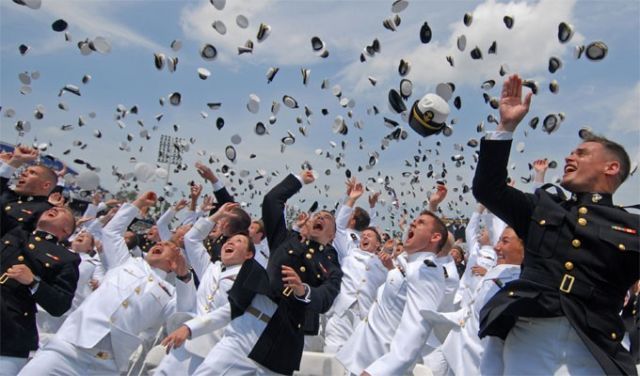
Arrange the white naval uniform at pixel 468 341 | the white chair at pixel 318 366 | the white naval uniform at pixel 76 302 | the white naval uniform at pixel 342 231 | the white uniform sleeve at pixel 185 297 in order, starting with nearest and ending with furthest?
the white naval uniform at pixel 468 341 → the white uniform sleeve at pixel 185 297 → the white chair at pixel 318 366 → the white naval uniform at pixel 76 302 → the white naval uniform at pixel 342 231

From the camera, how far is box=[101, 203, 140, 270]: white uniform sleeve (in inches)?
257

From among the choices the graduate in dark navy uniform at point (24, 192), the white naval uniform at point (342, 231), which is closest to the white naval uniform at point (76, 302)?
the graduate in dark navy uniform at point (24, 192)

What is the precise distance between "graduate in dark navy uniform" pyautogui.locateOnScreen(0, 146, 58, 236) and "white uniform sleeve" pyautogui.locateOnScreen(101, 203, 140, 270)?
891 mm

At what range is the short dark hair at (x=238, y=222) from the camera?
7.45 meters

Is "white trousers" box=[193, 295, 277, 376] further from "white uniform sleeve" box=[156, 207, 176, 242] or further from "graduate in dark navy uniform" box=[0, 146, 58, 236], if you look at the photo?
"white uniform sleeve" box=[156, 207, 176, 242]

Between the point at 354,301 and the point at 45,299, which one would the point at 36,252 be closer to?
the point at 45,299

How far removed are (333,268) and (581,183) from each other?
3.02 meters

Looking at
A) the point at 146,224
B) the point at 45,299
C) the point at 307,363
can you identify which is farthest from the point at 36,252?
the point at 146,224

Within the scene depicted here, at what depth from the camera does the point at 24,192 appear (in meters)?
5.87

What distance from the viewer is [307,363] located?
22.1 ft

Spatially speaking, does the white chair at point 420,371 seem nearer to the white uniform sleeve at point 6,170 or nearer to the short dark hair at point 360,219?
the white uniform sleeve at point 6,170

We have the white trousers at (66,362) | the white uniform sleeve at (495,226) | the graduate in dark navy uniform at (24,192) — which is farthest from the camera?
the white uniform sleeve at (495,226)

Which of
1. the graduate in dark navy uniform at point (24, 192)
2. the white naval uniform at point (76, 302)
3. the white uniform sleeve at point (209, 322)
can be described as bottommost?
the white naval uniform at point (76, 302)

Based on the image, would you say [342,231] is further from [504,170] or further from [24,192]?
[504,170]
